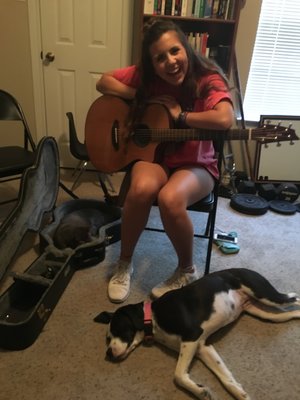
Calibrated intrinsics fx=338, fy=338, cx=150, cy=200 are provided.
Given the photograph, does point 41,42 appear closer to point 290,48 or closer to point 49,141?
point 49,141

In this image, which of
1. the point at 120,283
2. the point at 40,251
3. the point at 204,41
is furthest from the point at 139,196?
the point at 204,41

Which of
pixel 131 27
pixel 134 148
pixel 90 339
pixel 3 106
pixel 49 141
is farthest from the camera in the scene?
pixel 131 27

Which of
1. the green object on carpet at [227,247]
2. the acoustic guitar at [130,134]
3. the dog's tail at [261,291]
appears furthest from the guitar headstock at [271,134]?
the green object on carpet at [227,247]

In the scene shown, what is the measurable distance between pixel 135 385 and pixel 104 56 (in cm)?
228

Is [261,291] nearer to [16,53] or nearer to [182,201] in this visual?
[182,201]

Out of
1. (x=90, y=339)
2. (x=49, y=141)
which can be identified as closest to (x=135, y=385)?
(x=90, y=339)

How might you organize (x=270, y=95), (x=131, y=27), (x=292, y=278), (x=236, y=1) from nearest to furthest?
(x=292, y=278), (x=236, y=1), (x=131, y=27), (x=270, y=95)

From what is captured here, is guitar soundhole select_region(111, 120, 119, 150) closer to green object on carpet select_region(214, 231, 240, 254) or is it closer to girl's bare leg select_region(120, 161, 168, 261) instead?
girl's bare leg select_region(120, 161, 168, 261)

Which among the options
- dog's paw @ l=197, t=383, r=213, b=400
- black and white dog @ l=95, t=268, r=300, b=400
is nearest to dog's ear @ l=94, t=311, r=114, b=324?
→ black and white dog @ l=95, t=268, r=300, b=400

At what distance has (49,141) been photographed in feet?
6.22

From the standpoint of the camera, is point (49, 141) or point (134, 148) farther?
point (49, 141)

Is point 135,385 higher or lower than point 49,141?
lower

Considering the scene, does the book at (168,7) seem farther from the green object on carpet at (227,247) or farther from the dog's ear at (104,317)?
the dog's ear at (104,317)

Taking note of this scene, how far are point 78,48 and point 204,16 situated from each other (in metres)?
0.96
